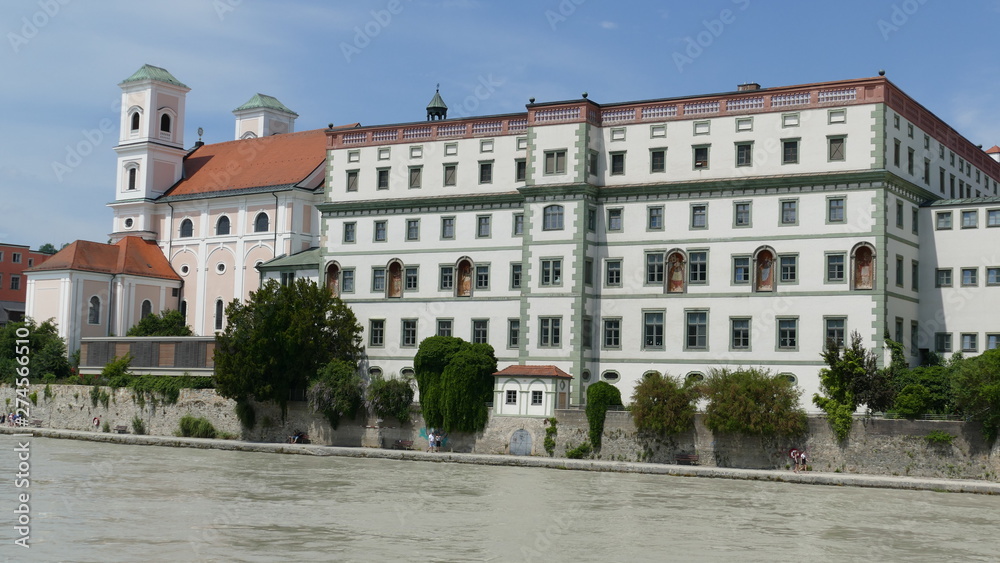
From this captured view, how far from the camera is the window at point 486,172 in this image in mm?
62031

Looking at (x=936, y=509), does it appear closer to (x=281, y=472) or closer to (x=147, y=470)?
(x=281, y=472)

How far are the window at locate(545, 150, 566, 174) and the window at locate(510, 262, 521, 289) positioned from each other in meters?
5.07

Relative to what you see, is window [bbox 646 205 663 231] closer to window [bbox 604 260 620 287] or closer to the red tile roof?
window [bbox 604 260 620 287]

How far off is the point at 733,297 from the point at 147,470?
25.5 meters

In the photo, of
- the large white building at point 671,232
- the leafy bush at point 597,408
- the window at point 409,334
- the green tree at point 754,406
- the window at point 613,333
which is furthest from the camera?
the window at point 409,334

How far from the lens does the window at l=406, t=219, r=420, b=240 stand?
6380 centimetres

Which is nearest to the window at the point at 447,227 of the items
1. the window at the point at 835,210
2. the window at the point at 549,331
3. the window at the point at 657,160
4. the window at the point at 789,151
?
the window at the point at 549,331

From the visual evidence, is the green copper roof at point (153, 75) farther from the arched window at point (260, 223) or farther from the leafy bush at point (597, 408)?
the leafy bush at point (597, 408)

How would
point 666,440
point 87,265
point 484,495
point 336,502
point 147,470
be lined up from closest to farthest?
1. point 336,502
2. point 484,495
3. point 147,470
4. point 666,440
5. point 87,265

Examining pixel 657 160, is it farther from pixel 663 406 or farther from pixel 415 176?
pixel 415 176

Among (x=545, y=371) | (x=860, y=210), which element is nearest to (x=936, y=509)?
(x=860, y=210)

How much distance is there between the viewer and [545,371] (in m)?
55.7

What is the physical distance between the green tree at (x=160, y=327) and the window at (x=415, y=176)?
23868 mm

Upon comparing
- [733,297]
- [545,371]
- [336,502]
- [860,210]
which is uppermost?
[860,210]
